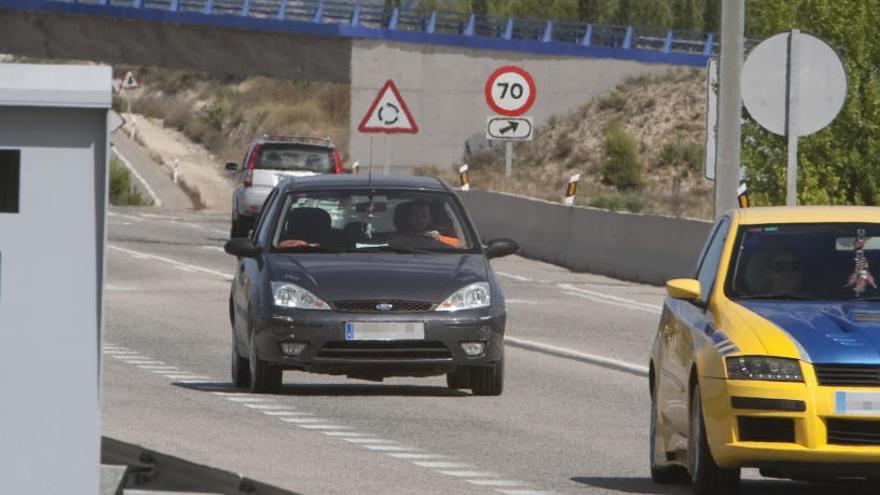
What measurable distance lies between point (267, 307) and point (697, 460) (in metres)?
6.06

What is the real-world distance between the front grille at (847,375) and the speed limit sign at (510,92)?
99.0 feet

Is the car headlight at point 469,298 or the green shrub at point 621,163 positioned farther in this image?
the green shrub at point 621,163

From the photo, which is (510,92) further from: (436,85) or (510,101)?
(436,85)

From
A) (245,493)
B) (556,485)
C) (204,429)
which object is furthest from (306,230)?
(245,493)

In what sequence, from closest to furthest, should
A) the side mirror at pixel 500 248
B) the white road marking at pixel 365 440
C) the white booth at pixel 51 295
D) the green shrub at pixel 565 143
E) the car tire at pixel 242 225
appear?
the white booth at pixel 51 295
the white road marking at pixel 365 440
the side mirror at pixel 500 248
the car tire at pixel 242 225
the green shrub at pixel 565 143

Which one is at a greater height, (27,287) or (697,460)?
(27,287)

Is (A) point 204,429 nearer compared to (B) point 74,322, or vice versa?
(B) point 74,322

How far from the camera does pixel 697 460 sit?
35.6ft

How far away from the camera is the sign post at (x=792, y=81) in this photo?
19.8 meters

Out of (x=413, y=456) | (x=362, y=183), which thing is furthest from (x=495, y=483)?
(x=362, y=183)

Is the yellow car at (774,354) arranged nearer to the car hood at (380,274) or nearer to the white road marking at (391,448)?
the white road marking at (391,448)

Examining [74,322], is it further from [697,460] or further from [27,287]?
[697,460]

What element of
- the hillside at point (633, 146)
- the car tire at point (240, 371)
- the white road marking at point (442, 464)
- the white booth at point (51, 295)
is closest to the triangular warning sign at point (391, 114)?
the car tire at point (240, 371)

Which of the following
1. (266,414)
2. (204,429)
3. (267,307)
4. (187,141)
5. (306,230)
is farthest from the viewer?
(187,141)
